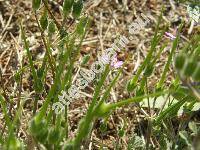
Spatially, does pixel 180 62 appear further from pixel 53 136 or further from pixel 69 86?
pixel 69 86

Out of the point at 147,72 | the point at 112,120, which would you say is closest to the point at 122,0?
the point at 112,120

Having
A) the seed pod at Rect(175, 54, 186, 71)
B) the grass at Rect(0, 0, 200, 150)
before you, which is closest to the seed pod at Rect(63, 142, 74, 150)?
the grass at Rect(0, 0, 200, 150)

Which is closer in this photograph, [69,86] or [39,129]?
[39,129]

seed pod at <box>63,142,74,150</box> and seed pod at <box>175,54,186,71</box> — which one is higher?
seed pod at <box>175,54,186,71</box>

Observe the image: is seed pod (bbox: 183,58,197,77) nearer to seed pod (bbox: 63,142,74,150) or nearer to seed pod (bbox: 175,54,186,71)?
seed pod (bbox: 175,54,186,71)

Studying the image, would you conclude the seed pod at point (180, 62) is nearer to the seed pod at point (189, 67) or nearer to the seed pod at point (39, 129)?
the seed pod at point (189, 67)

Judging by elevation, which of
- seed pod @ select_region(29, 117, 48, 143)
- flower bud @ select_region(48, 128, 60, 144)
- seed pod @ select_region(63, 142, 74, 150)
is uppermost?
seed pod @ select_region(29, 117, 48, 143)

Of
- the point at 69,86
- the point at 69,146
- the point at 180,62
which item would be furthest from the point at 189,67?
the point at 69,86

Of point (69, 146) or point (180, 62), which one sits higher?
point (180, 62)
